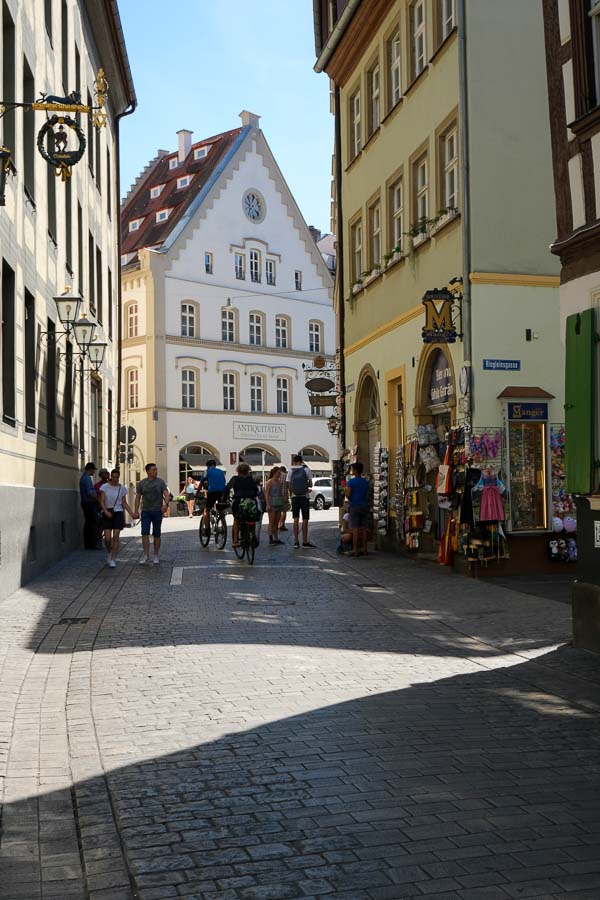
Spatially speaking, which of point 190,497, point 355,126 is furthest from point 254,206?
point 355,126

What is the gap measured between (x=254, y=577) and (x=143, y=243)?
45397 millimetres

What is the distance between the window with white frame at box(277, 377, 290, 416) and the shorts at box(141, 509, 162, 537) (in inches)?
1635

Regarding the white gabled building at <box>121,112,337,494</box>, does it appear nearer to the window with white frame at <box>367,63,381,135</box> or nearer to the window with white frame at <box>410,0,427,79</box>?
the window with white frame at <box>367,63,381,135</box>

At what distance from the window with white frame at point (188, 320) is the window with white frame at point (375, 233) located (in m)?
33.1

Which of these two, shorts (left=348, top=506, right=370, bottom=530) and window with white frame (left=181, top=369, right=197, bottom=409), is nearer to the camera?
shorts (left=348, top=506, right=370, bottom=530)

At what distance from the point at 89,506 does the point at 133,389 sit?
34.0 metres

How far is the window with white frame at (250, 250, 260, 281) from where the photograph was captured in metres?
59.6

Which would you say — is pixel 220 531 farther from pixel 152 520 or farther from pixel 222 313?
pixel 222 313

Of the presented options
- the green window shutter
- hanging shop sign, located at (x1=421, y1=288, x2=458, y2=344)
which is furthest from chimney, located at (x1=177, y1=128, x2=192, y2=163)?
the green window shutter

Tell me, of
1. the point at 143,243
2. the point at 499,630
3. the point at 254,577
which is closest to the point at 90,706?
the point at 499,630

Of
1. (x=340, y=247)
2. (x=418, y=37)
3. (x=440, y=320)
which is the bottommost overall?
(x=440, y=320)

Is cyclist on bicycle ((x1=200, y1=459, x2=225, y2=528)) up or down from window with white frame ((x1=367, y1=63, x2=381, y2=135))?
down

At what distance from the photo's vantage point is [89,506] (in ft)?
75.2

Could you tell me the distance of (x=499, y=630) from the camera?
36.7 ft
